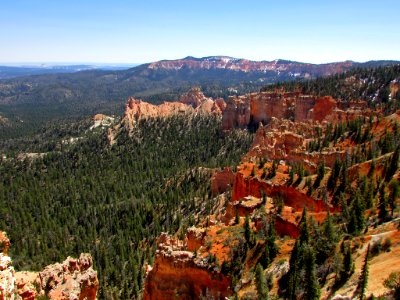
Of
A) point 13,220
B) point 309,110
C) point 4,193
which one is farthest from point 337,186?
point 4,193

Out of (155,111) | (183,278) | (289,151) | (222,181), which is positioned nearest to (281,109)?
(222,181)

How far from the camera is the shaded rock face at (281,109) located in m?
100

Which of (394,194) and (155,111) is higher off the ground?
(394,194)

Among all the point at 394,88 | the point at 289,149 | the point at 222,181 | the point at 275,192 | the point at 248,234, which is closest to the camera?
the point at 248,234

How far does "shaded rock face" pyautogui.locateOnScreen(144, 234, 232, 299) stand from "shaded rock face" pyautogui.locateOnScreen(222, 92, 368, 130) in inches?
2525

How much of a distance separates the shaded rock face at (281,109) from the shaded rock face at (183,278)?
64123 millimetres

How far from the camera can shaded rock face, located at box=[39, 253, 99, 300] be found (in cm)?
3106

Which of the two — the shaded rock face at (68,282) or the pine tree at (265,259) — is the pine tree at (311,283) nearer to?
the pine tree at (265,259)

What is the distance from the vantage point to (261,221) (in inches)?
1566

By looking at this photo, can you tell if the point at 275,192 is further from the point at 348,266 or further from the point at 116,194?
the point at 116,194

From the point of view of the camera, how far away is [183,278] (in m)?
37.1

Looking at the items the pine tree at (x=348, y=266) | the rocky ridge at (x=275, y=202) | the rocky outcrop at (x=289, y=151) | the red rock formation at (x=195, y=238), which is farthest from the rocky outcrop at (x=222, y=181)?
the pine tree at (x=348, y=266)

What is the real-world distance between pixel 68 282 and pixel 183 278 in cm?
1072

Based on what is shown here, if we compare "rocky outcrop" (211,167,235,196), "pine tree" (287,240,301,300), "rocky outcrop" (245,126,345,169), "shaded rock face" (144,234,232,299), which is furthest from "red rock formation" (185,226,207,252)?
"rocky outcrop" (211,167,235,196)
